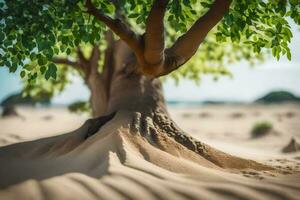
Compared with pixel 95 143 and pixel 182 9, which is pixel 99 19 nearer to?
pixel 182 9

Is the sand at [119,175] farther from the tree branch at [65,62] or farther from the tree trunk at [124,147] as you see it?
the tree branch at [65,62]

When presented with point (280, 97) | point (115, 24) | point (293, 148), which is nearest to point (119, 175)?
point (115, 24)

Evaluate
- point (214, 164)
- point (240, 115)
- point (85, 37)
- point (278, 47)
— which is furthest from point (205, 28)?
point (240, 115)

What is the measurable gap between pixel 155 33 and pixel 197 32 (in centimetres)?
64

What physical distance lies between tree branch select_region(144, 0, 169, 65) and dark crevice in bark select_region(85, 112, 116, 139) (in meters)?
2.03

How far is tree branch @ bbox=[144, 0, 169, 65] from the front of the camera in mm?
5215

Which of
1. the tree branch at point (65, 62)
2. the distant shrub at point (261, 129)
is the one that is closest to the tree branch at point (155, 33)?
the tree branch at point (65, 62)

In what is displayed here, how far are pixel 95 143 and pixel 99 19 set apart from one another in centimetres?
161

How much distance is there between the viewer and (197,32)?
5684mm

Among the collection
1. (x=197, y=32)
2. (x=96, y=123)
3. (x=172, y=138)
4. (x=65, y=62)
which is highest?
(x=197, y=32)

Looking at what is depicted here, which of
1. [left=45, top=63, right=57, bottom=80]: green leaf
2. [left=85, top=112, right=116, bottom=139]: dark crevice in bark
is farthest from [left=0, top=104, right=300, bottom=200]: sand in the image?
[left=45, top=63, right=57, bottom=80]: green leaf

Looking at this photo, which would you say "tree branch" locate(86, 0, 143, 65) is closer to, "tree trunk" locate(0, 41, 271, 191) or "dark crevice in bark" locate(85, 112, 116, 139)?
"tree trunk" locate(0, 41, 271, 191)

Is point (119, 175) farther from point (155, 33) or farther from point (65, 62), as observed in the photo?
point (65, 62)

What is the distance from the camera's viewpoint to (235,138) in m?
24.9
